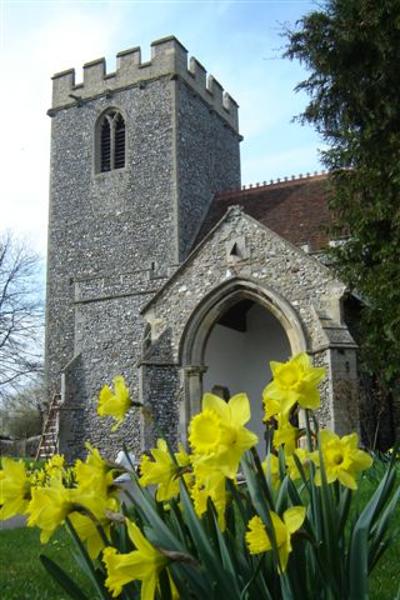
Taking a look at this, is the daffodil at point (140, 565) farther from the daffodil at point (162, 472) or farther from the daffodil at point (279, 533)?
the daffodil at point (162, 472)

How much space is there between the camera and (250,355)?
54.9 ft

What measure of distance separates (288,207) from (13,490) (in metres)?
17.3

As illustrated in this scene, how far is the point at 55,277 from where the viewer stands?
2041cm

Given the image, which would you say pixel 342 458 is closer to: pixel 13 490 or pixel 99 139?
pixel 13 490

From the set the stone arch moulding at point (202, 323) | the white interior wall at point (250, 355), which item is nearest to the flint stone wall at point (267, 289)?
the stone arch moulding at point (202, 323)

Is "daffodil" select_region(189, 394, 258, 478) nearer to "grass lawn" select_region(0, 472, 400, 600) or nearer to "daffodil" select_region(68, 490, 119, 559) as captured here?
"daffodil" select_region(68, 490, 119, 559)

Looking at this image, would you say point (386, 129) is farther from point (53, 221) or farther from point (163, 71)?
point (53, 221)

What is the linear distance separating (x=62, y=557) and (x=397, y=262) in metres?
7.02

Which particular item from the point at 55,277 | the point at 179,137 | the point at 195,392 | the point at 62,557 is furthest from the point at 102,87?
the point at 62,557

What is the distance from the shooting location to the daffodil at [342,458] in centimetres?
171

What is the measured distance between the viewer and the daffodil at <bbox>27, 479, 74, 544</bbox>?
1.59 metres

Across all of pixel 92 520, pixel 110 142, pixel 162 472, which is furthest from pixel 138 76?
pixel 92 520

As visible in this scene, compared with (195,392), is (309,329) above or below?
above

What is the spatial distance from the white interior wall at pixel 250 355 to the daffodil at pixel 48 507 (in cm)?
1336
